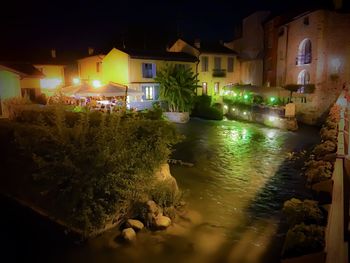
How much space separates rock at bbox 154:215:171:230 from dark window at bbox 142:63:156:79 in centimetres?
2436

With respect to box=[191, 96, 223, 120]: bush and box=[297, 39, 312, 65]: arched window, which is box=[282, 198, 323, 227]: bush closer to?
box=[191, 96, 223, 120]: bush

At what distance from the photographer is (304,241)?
7.27 meters

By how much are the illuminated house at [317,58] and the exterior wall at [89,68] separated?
21.0 meters

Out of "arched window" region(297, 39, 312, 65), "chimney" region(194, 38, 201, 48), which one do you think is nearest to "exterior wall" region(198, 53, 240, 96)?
"chimney" region(194, 38, 201, 48)

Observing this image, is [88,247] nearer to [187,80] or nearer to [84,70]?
[187,80]

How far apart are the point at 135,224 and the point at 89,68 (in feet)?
106

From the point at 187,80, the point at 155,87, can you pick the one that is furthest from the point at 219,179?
the point at 155,87

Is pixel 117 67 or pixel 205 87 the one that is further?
pixel 205 87

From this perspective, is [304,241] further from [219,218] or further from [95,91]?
[95,91]

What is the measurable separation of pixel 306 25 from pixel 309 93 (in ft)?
21.5

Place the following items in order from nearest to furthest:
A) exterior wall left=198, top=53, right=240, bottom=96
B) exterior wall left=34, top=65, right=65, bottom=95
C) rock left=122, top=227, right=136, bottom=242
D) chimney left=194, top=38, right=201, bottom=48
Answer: rock left=122, top=227, right=136, bottom=242 → exterior wall left=34, top=65, right=65, bottom=95 → exterior wall left=198, top=53, right=240, bottom=96 → chimney left=194, top=38, right=201, bottom=48

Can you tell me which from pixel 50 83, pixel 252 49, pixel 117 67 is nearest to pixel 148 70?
pixel 117 67

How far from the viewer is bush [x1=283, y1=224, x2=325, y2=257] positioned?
711 centimetres

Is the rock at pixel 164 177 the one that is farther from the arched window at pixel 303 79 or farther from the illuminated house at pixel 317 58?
the arched window at pixel 303 79
